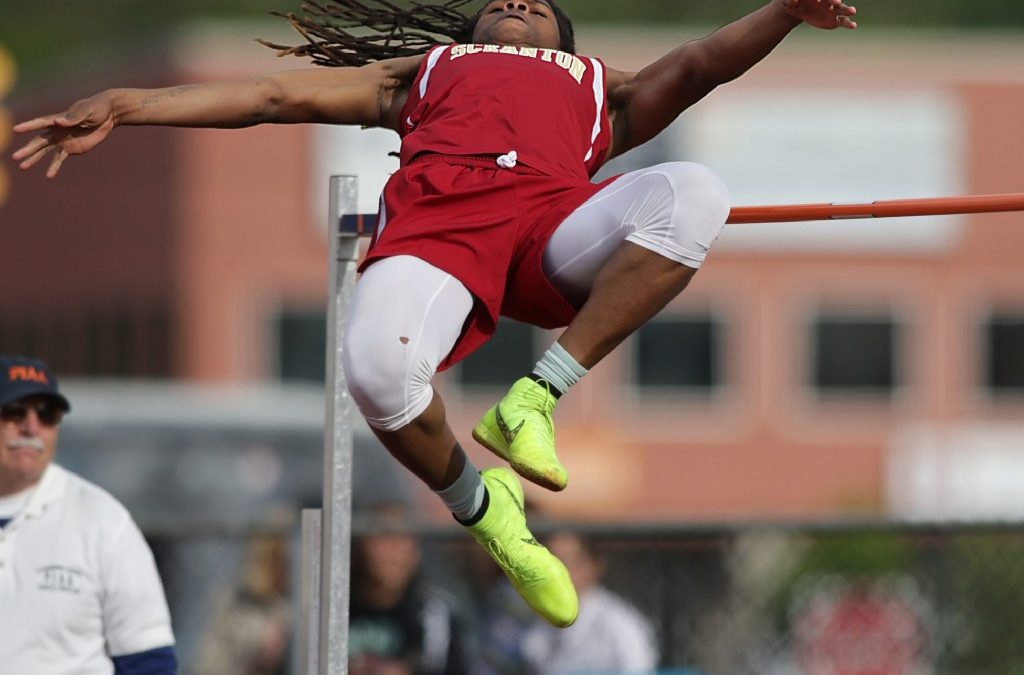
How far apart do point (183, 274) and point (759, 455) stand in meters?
8.45

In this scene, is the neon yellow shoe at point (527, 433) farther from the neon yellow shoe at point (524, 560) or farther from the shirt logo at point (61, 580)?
the shirt logo at point (61, 580)

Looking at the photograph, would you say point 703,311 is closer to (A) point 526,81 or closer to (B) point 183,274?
(B) point 183,274

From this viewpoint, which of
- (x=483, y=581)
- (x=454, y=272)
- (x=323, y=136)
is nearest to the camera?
(x=454, y=272)

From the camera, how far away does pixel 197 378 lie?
2658 centimetres

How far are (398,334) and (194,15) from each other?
40.5 m

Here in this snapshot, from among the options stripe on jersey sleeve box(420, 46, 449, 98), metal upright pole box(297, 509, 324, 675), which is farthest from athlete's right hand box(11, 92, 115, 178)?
metal upright pole box(297, 509, 324, 675)

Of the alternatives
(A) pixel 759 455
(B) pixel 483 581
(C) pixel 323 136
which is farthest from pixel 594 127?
(A) pixel 759 455

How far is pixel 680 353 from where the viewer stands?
Result: 27.0 metres

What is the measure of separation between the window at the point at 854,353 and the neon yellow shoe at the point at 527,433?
22508 mm

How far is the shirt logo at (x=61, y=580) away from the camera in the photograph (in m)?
5.73

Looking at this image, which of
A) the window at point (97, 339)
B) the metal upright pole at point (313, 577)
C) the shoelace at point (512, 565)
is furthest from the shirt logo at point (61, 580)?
the window at point (97, 339)

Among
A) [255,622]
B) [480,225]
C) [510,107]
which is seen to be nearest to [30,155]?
[480,225]

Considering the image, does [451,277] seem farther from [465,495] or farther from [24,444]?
[24,444]

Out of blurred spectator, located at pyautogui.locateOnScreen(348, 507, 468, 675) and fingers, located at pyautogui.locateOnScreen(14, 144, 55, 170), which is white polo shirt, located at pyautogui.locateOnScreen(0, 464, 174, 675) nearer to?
fingers, located at pyautogui.locateOnScreen(14, 144, 55, 170)
